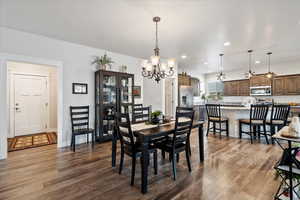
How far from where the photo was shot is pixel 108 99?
4480 millimetres

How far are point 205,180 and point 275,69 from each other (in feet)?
23.0

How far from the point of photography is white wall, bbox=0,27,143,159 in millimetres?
3188

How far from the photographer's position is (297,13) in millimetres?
2623

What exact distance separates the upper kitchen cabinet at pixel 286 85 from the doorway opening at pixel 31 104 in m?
8.54

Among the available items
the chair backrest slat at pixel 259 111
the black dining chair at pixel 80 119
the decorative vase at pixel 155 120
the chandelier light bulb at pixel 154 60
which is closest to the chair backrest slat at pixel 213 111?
the chair backrest slat at pixel 259 111

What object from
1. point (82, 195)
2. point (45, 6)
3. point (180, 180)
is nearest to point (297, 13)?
point (180, 180)

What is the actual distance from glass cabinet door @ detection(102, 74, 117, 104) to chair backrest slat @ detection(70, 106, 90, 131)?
0.62m

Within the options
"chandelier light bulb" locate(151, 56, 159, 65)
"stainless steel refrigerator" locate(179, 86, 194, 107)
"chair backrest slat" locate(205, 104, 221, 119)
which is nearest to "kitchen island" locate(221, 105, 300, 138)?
"chair backrest slat" locate(205, 104, 221, 119)

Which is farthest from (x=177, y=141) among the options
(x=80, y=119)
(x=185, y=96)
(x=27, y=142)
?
(x=185, y=96)

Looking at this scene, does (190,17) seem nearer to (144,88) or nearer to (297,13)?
(297,13)

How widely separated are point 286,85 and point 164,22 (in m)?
6.37

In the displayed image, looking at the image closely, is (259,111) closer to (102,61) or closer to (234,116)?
(234,116)

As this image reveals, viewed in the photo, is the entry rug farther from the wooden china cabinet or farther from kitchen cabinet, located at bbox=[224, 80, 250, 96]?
kitchen cabinet, located at bbox=[224, 80, 250, 96]

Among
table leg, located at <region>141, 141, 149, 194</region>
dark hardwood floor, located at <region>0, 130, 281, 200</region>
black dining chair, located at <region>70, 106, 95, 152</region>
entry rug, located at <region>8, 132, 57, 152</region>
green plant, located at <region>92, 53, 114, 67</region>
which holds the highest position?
green plant, located at <region>92, 53, 114, 67</region>
